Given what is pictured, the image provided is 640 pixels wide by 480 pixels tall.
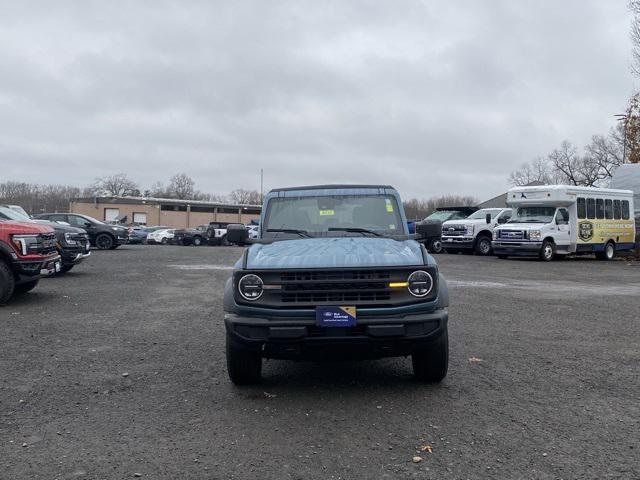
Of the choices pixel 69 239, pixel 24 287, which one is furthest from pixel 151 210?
pixel 24 287

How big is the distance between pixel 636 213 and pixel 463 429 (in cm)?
2609

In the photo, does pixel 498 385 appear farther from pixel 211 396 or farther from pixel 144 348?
pixel 144 348

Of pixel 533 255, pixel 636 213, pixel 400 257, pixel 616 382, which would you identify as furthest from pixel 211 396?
pixel 636 213

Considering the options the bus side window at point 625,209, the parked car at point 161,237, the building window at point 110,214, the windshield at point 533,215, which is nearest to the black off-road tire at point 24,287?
the windshield at point 533,215

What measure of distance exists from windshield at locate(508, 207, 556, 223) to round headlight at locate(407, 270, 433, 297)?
59.5 ft

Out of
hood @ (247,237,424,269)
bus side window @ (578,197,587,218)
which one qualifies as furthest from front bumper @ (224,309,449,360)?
bus side window @ (578,197,587,218)

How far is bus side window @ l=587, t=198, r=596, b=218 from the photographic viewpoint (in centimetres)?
2156

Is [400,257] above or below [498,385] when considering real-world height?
above

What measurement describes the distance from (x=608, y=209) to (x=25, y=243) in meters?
21.6

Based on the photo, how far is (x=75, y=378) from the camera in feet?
16.8

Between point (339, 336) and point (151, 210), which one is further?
point (151, 210)

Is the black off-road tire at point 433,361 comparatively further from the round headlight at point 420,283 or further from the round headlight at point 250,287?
the round headlight at point 250,287

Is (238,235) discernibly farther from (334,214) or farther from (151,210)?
(151,210)

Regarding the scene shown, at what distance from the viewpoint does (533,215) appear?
2127 centimetres
